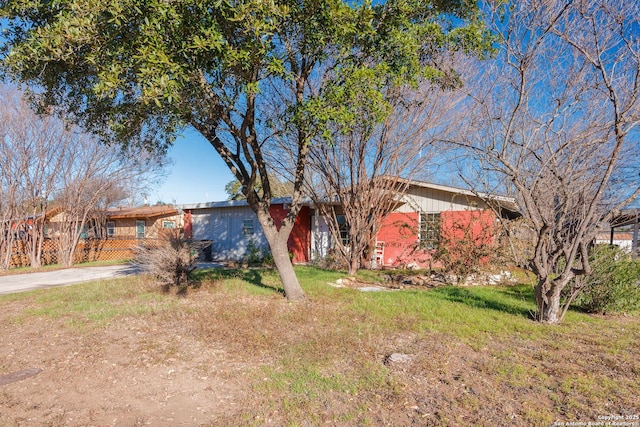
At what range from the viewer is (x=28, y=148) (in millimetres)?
12812

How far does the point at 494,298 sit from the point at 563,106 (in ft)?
12.6

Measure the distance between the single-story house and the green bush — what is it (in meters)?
2.92

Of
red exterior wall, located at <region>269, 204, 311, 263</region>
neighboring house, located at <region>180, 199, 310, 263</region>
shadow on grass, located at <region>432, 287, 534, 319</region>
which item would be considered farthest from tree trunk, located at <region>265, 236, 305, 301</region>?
red exterior wall, located at <region>269, 204, 311, 263</region>

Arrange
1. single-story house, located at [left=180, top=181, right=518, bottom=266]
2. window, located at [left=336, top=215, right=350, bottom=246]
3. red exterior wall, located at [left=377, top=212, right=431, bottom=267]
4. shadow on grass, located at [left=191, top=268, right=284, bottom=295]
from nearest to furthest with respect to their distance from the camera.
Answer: shadow on grass, located at [left=191, top=268, right=284, bottom=295] → single-story house, located at [left=180, top=181, right=518, bottom=266] → red exterior wall, located at [left=377, top=212, right=431, bottom=267] → window, located at [left=336, top=215, right=350, bottom=246]

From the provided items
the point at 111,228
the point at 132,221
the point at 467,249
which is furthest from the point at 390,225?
the point at 111,228

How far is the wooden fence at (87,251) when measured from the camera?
48.8 feet

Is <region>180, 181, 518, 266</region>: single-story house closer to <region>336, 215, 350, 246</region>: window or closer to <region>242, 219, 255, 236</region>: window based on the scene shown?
<region>242, 219, 255, 236</region>: window

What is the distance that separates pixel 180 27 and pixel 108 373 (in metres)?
4.13

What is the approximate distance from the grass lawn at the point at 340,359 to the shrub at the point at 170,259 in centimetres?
99

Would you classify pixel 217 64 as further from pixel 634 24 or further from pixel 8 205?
pixel 8 205

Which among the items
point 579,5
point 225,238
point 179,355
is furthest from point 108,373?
point 225,238

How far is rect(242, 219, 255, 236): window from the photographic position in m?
15.7

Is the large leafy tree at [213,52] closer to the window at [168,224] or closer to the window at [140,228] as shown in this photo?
the window at [168,224]

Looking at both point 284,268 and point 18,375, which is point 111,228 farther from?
point 18,375
